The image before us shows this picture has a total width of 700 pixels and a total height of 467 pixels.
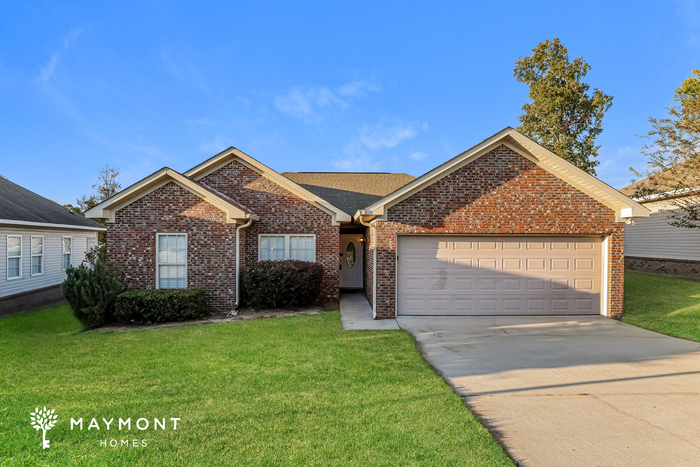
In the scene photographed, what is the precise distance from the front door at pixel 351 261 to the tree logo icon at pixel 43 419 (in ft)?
38.6

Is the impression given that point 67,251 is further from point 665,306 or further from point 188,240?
point 665,306

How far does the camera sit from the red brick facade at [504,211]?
10.3 m

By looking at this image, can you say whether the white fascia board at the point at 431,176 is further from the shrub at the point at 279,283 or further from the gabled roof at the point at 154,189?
the gabled roof at the point at 154,189

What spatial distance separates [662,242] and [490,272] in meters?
16.6

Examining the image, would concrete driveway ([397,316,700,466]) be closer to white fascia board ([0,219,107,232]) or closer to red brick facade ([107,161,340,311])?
red brick facade ([107,161,340,311])

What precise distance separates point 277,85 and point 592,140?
65.0 feet

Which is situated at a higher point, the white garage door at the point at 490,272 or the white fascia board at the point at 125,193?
the white fascia board at the point at 125,193

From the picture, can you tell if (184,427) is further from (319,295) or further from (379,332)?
(319,295)

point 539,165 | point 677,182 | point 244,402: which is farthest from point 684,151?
point 244,402

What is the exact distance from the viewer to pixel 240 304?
11898 mm

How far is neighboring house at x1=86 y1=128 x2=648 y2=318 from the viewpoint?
33.9 feet

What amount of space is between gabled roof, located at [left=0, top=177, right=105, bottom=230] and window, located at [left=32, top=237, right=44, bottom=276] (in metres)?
0.81

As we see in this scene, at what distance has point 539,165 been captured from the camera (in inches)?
408

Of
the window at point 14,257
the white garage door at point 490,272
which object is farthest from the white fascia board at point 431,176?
the window at point 14,257
